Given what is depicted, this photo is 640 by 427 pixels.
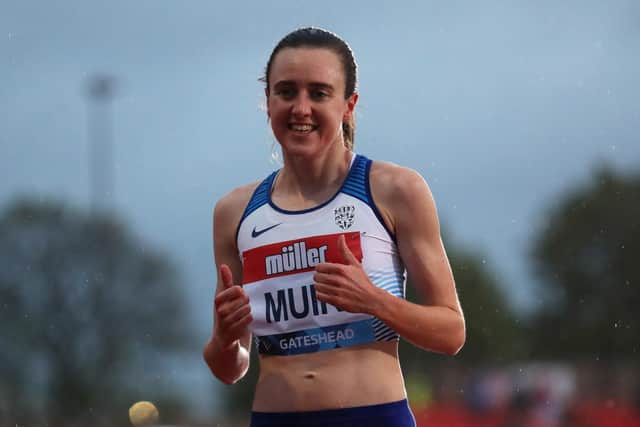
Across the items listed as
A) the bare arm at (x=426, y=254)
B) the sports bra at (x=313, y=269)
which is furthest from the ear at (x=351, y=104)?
the bare arm at (x=426, y=254)

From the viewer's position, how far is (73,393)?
4369 cm

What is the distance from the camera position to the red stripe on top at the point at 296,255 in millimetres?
3850

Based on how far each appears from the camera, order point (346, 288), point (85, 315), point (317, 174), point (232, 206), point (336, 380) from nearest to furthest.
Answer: point (346, 288)
point (336, 380)
point (317, 174)
point (232, 206)
point (85, 315)

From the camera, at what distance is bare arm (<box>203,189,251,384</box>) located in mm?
3664

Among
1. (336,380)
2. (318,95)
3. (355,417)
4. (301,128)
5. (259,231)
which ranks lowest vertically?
(355,417)

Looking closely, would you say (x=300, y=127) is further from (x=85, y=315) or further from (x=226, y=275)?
(x=85, y=315)

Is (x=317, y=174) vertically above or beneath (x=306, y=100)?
beneath

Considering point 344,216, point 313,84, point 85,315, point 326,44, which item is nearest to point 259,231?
point 344,216

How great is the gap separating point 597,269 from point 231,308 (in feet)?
155

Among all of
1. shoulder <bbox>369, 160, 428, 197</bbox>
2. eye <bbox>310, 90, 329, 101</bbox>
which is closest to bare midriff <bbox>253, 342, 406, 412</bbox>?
shoulder <bbox>369, 160, 428, 197</bbox>

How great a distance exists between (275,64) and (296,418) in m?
1.23

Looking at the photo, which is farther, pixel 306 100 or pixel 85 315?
pixel 85 315

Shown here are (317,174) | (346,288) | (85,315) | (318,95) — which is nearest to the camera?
(346,288)

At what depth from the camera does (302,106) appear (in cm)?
381
